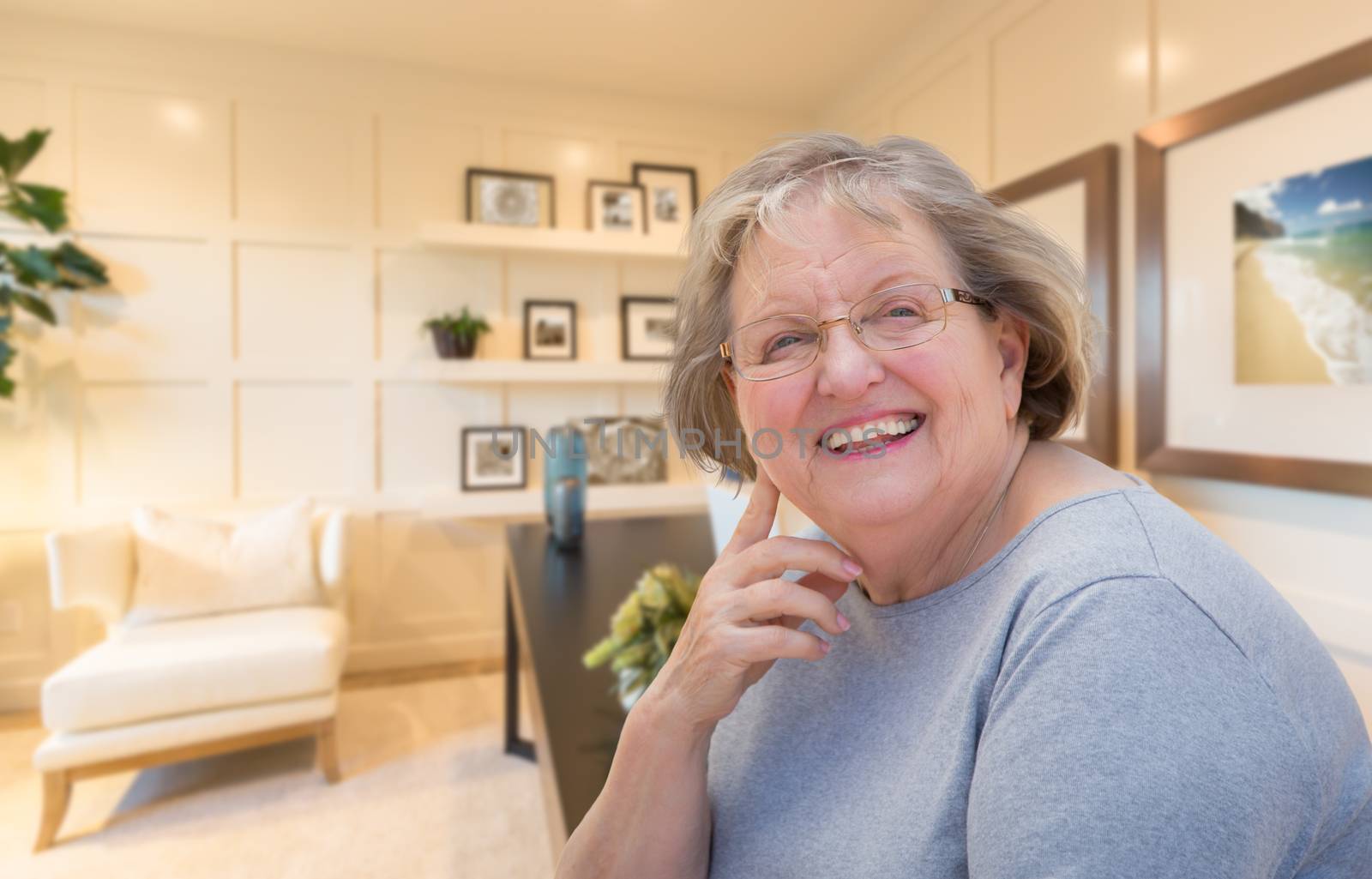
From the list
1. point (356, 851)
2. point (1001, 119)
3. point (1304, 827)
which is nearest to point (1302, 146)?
point (1001, 119)

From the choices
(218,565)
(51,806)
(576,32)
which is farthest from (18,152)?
(51,806)

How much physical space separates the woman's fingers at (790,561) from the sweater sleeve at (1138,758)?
0.75ft

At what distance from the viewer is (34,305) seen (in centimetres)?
283

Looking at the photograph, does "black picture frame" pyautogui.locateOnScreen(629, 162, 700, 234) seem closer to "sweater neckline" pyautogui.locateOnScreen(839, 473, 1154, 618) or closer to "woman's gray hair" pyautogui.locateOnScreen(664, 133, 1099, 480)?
"woman's gray hair" pyautogui.locateOnScreen(664, 133, 1099, 480)

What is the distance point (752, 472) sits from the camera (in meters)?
0.98

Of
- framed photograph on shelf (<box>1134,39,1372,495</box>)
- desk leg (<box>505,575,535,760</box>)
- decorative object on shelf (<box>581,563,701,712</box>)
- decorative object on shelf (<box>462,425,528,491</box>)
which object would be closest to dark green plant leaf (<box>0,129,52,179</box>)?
decorative object on shelf (<box>462,425,528,491</box>)

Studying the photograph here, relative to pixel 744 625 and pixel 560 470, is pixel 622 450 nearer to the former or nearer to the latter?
pixel 560 470

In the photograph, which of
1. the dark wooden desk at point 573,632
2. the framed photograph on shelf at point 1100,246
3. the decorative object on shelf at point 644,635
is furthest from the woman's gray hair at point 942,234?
the framed photograph on shelf at point 1100,246

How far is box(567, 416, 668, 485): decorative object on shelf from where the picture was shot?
3770mm

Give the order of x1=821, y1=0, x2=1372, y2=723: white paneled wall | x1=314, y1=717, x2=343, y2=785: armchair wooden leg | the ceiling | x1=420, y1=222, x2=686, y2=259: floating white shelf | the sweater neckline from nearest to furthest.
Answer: the sweater neckline
x1=821, y1=0, x2=1372, y2=723: white paneled wall
x1=314, y1=717, x2=343, y2=785: armchair wooden leg
the ceiling
x1=420, y1=222, x2=686, y2=259: floating white shelf

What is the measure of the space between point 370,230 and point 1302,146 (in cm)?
358

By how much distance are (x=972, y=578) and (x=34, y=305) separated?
3749 millimetres

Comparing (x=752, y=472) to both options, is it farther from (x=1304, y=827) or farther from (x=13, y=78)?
(x=13, y=78)

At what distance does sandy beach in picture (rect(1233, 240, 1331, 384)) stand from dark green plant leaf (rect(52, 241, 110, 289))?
420 centimetres
